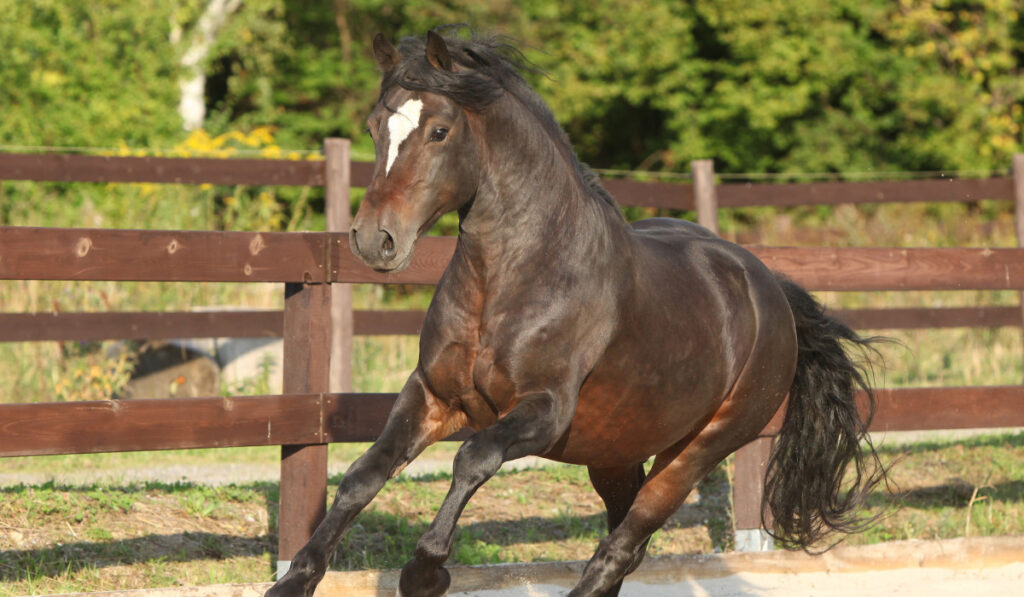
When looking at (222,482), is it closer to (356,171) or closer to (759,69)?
(356,171)

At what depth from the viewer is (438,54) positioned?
347 cm

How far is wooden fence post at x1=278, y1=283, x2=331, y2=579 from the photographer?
480 centimetres

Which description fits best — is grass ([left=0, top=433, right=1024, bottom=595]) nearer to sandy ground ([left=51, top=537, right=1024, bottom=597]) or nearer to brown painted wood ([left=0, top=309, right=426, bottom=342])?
sandy ground ([left=51, top=537, right=1024, bottom=597])

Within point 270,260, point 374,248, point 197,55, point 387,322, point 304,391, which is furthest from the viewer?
point 197,55

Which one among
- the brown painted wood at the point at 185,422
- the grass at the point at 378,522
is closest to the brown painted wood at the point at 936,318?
the grass at the point at 378,522

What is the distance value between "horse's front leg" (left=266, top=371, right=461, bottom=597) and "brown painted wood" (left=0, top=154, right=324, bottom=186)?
507 cm

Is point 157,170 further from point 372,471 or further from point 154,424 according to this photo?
point 372,471

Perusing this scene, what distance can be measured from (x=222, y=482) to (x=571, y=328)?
12.1 feet

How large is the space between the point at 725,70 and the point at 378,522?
15660 mm

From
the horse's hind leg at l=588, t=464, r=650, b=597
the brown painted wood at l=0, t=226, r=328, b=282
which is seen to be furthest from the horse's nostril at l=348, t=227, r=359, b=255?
the horse's hind leg at l=588, t=464, r=650, b=597

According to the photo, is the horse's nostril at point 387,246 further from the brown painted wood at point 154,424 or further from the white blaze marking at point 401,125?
the brown painted wood at point 154,424

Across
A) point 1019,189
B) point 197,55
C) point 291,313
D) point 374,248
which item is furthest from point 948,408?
point 197,55

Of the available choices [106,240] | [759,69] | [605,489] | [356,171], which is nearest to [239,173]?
[356,171]

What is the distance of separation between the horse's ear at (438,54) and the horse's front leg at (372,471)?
3.20ft
